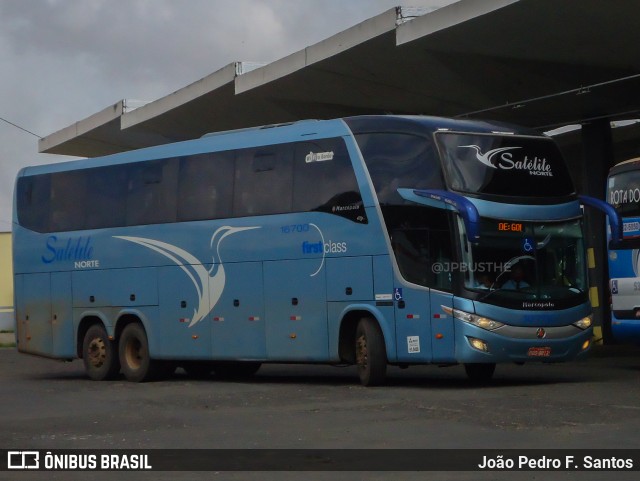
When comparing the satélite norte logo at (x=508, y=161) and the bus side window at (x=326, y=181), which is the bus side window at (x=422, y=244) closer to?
the bus side window at (x=326, y=181)

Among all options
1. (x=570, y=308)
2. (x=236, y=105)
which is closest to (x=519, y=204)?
(x=570, y=308)

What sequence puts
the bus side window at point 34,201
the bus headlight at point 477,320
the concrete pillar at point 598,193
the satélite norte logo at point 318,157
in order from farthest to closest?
1. the concrete pillar at point 598,193
2. the bus side window at point 34,201
3. the satélite norte logo at point 318,157
4. the bus headlight at point 477,320

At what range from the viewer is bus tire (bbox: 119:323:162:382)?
2248 cm

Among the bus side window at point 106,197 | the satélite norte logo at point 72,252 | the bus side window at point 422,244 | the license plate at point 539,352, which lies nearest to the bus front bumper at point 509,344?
the license plate at point 539,352

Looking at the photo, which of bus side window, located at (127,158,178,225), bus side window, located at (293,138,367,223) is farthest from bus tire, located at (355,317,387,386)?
bus side window, located at (127,158,178,225)

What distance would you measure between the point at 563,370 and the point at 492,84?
7943mm

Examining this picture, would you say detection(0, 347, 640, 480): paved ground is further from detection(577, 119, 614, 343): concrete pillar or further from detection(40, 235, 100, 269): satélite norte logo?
detection(577, 119, 614, 343): concrete pillar

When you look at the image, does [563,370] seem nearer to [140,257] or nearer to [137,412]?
[140,257]

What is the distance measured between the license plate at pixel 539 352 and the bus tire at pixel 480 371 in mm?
1828

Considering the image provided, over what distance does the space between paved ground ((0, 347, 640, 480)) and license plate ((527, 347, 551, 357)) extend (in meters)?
0.44

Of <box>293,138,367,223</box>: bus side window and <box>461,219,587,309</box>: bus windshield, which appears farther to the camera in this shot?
<box>293,138,367,223</box>: bus side window

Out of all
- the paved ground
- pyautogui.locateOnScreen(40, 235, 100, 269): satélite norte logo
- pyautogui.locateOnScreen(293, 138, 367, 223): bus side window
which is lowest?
the paved ground

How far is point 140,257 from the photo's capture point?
2250 centimetres

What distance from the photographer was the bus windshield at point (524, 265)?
17.9 m
